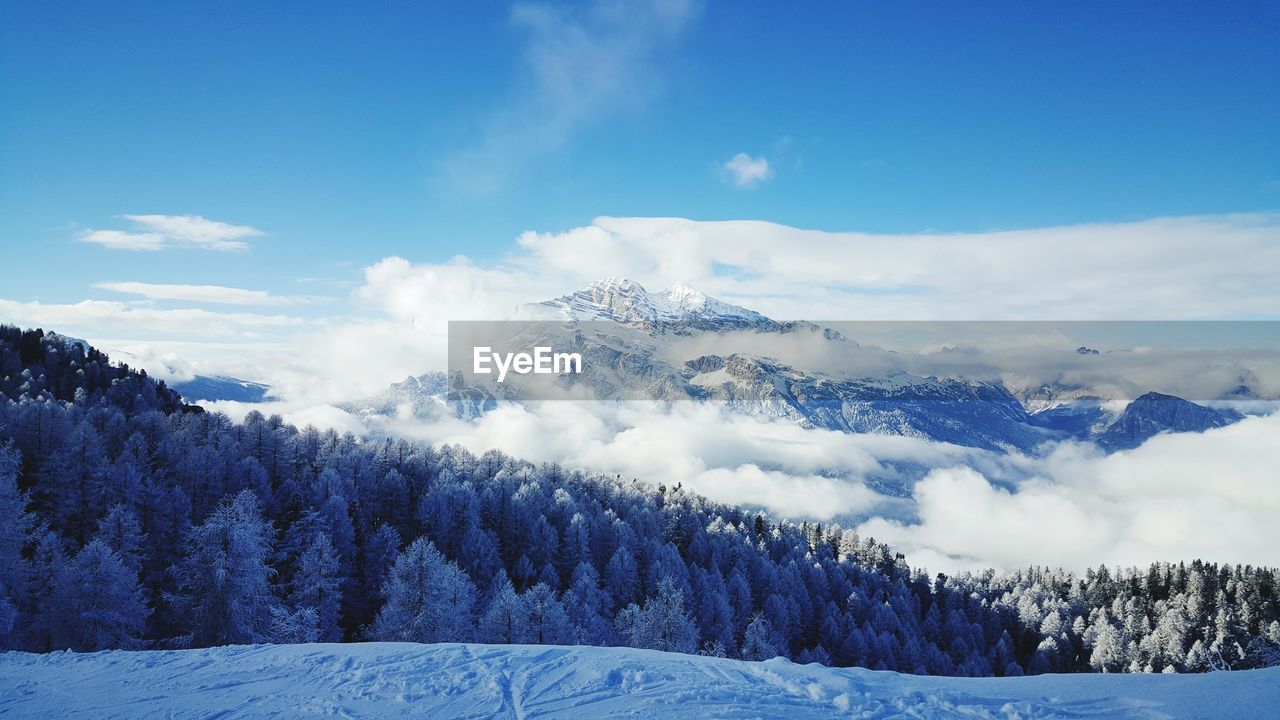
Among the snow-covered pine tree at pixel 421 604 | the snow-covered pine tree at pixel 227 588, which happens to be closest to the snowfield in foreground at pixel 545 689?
the snow-covered pine tree at pixel 227 588

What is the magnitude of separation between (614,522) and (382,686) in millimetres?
92417

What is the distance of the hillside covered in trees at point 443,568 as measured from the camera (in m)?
45.2

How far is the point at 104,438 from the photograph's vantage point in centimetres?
8125

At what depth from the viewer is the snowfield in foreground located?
16.0m

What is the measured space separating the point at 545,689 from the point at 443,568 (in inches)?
1600

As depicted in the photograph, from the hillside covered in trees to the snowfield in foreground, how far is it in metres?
27.8

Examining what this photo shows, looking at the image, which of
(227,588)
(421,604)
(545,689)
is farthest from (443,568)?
(545,689)

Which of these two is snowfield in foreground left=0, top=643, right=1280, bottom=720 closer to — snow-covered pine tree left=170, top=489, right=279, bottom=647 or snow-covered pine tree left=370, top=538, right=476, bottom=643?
snow-covered pine tree left=170, top=489, right=279, bottom=647

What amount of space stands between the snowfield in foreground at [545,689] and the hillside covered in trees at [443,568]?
2783 centimetres

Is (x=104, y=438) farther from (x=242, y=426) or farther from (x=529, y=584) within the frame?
(x=529, y=584)

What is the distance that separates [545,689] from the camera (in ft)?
57.1

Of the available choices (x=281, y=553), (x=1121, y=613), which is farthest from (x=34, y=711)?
(x=1121, y=613)

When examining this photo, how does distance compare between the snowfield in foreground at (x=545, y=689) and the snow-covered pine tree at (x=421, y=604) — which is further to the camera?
the snow-covered pine tree at (x=421, y=604)

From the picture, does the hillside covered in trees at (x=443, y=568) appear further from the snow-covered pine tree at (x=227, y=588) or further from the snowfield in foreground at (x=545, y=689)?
the snowfield in foreground at (x=545, y=689)
